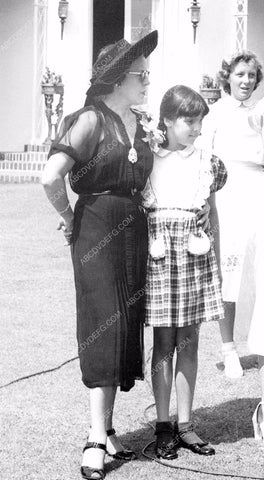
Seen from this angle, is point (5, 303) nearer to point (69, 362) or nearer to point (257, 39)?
point (69, 362)

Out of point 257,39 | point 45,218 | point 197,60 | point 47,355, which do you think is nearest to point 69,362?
point 47,355

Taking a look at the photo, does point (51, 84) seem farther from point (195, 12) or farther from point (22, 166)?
point (195, 12)

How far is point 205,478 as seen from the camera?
161 inches

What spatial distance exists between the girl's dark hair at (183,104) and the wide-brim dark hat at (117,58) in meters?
0.22

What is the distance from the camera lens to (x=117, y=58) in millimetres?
4105

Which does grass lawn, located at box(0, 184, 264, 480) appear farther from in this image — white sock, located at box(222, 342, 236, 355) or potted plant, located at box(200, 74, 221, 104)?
potted plant, located at box(200, 74, 221, 104)

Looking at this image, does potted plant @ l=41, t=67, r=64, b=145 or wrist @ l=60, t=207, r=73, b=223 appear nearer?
wrist @ l=60, t=207, r=73, b=223

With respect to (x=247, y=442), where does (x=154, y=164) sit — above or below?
above

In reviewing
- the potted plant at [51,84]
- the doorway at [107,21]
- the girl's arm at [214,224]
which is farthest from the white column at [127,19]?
the girl's arm at [214,224]

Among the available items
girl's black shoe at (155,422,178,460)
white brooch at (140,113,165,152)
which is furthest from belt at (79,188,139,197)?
girl's black shoe at (155,422,178,460)

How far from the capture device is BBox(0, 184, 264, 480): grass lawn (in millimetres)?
4207

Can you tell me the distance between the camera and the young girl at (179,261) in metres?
4.30

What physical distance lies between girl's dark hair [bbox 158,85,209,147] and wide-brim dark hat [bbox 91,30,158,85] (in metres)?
0.22

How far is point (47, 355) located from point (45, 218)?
5.96m
